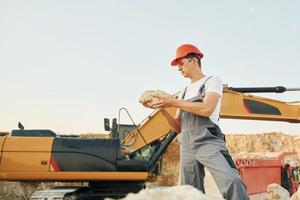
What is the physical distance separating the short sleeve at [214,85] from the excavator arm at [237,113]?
12.5 feet

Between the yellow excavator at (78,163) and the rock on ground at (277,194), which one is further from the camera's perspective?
the rock on ground at (277,194)

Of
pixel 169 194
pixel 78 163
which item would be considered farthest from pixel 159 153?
pixel 169 194

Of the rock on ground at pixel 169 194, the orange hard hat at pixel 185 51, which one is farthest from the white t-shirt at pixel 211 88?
the rock on ground at pixel 169 194

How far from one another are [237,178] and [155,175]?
13.4 feet

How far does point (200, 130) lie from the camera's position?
2.98 meters

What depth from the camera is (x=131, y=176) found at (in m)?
6.38

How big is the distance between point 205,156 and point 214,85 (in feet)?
1.69

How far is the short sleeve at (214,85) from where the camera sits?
117 inches

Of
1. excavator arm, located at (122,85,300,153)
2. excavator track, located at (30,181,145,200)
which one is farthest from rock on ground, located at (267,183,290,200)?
excavator track, located at (30,181,145,200)

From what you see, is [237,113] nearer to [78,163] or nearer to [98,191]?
[98,191]

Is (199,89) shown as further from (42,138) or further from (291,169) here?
(291,169)

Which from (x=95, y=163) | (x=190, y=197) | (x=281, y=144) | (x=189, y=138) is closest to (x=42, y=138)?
(x=95, y=163)

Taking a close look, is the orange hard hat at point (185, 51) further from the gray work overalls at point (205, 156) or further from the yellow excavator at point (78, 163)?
the yellow excavator at point (78, 163)

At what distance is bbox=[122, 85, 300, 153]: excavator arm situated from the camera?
280 inches
